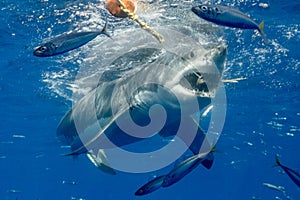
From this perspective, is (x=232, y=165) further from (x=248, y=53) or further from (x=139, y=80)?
(x=139, y=80)

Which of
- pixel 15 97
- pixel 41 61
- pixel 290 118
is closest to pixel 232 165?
pixel 290 118

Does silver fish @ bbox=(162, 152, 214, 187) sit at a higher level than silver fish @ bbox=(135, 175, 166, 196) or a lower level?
higher

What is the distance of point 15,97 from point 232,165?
132 feet

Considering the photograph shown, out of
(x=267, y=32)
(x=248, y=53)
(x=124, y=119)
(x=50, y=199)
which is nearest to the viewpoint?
(x=124, y=119)

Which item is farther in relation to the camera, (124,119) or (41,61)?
(41,61)

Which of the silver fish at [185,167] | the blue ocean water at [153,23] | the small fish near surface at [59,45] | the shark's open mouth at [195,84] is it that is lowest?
the blue ocean water at [153,23]

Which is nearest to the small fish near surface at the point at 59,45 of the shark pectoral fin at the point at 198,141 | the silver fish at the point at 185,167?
the silver fish at the point at 185,167

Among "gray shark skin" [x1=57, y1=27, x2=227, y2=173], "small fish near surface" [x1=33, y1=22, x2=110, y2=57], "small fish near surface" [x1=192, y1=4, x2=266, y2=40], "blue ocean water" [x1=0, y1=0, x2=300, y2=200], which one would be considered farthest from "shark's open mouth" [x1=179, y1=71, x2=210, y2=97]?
"blue ocean water" [x1=0, y1=0, x2=300, y2=200]

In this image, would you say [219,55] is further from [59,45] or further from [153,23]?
[153,23]

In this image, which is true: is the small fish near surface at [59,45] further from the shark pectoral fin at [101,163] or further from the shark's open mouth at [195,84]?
the shark pectoral fin at [101,163]

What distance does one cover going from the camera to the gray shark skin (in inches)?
172

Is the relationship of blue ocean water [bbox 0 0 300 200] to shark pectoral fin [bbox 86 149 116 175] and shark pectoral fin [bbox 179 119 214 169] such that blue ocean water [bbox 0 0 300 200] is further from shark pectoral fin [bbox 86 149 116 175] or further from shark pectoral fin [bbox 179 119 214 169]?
shark pectoral fin [bbox 179 119 214 169]

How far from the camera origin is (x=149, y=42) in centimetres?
1133

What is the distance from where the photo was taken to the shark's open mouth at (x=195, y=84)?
4.36 meters
